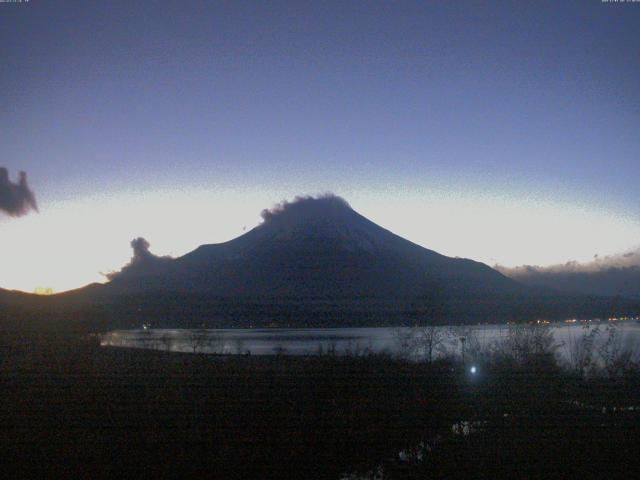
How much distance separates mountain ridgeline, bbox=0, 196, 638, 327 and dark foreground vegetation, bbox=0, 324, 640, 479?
3821mm

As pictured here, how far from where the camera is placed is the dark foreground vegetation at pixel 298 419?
5.45 m

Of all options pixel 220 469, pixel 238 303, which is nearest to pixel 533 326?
pixel 220 469

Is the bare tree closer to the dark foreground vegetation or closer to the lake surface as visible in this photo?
the lake surface

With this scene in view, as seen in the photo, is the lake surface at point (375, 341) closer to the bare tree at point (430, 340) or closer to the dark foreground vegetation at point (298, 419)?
the bare tree at point (430, 340)

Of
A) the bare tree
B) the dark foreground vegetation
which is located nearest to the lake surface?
the bare tree

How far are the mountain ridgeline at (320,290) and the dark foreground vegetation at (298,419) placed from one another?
382 cm

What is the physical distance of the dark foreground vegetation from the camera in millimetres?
5453

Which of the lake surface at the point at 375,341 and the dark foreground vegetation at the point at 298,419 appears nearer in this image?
the dark foreground vegetation at the point at 298,419

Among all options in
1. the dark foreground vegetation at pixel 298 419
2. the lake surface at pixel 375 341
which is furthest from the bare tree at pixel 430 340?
the dark foreground vegetation at pixel 298 419

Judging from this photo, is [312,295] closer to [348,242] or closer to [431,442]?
[348,242]

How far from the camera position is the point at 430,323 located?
1780 centimetres

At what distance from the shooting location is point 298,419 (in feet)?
23.1

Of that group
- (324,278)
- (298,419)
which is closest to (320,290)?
(324,278)

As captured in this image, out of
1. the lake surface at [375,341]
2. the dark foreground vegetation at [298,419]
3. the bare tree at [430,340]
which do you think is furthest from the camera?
the bare tree at [430,340]
